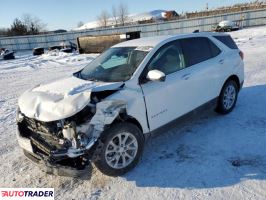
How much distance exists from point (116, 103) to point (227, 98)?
2.87 m

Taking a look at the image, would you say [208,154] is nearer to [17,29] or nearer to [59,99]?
[59,99]

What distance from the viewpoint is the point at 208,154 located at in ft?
13.8

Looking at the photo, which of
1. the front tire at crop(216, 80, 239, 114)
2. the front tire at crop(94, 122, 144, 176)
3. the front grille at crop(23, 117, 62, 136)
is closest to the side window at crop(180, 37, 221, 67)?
the front tire at crop(216, 80, 239, 114)

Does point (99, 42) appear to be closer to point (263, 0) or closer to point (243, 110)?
point (243, 110)

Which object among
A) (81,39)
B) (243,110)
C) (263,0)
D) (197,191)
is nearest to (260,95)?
(243,110)

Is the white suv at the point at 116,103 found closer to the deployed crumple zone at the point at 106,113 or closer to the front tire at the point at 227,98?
the deployed crumple zone at the point at 106,113

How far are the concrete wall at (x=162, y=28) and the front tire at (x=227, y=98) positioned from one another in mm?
31079

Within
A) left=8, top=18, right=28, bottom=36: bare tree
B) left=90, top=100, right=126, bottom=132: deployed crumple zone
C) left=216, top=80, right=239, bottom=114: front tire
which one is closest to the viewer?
left=90, top=100, right=126, bottom=132: deployed crumple zone

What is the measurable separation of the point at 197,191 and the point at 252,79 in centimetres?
573

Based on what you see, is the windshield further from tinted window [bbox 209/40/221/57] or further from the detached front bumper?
tinted window [bbox 209/40/221/57]

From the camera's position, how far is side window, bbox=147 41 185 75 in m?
4.40

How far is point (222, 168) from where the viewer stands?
3840mm

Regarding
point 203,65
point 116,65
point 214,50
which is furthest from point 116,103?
point 214,50

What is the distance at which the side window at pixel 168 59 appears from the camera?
4.40 meters
